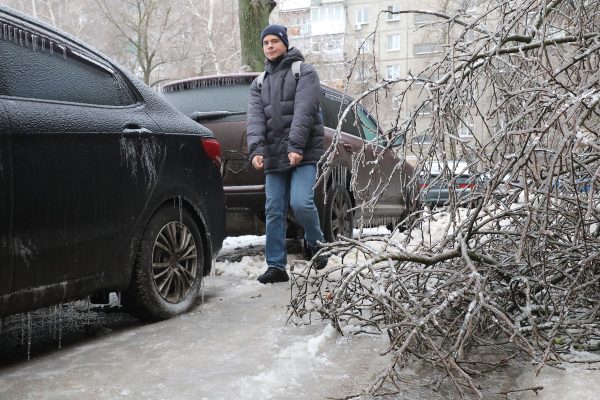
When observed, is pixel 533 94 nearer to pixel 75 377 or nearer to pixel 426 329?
pixel 426 329

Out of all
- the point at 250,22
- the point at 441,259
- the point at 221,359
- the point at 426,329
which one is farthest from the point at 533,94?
the point at 250,22

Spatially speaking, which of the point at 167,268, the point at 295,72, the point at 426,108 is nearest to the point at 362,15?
the point at 295,72

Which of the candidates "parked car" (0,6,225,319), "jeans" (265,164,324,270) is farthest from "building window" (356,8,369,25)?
"parked car" (0,6,225,319)

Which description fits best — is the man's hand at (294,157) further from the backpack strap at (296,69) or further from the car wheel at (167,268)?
the car wheel at (167,268)

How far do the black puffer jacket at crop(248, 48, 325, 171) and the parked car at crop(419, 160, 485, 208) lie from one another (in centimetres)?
172

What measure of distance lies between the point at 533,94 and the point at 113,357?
2.31m

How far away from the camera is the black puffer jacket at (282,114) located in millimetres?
4977

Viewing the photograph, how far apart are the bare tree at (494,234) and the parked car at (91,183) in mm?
1043

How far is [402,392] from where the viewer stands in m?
2.52

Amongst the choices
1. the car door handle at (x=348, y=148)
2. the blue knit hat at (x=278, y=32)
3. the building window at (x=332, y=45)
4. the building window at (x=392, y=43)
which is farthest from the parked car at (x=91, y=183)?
the building window at (x=392, y=43)

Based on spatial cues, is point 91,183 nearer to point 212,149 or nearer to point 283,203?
point 212,149

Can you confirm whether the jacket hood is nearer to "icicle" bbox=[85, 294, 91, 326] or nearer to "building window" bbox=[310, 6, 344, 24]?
"icicle" bbox=[85, 294, 91, 326]

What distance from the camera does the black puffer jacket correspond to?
4.98 m

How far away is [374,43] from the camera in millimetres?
3473
